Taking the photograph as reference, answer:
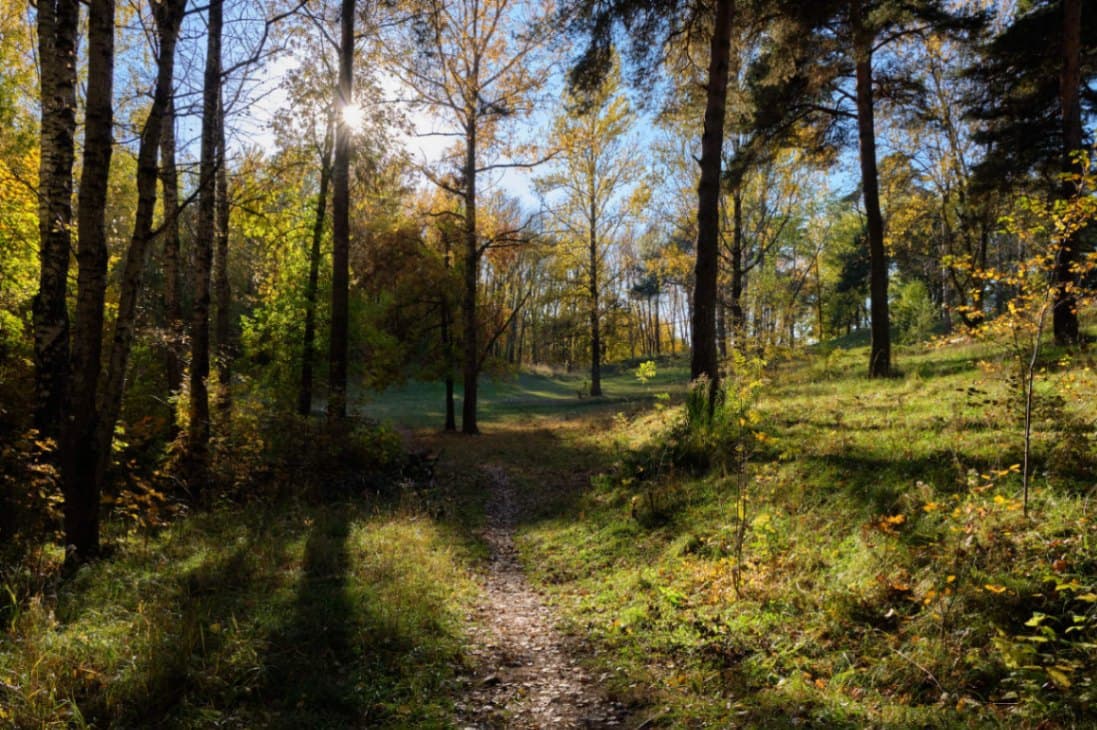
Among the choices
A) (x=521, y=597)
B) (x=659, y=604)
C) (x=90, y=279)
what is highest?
(x=90, y=279)

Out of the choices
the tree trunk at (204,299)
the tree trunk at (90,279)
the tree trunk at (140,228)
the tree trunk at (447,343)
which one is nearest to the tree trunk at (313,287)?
the tree trunk at (447,343)

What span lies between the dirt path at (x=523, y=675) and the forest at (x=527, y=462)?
0.03 meters

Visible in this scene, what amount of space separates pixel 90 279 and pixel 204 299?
4.89 meters

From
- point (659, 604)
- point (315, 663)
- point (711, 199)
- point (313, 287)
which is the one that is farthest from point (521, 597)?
point (313, 287)

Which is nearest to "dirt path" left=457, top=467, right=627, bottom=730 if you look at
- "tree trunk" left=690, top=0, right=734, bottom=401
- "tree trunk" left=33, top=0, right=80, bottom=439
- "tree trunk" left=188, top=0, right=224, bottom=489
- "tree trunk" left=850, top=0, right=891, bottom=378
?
"tree trunk" left=33, top=0, right=80, bottom=439

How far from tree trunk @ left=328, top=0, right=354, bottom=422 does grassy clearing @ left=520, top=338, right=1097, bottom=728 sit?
17.6 feet

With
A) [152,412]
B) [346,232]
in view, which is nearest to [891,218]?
[346,232]

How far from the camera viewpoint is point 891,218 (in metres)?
27.0

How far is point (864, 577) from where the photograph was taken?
438 cm

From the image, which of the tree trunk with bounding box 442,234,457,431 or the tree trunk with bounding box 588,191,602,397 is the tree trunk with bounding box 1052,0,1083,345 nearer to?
the tree trunk with bounding box 442,234,457,431

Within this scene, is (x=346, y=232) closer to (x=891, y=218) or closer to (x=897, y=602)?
(x=897, y=602)

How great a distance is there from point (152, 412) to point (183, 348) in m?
1.79

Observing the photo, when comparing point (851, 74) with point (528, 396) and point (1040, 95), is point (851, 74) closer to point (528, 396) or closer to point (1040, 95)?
point (1040, 95)

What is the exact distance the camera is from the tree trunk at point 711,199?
9.41 metres
